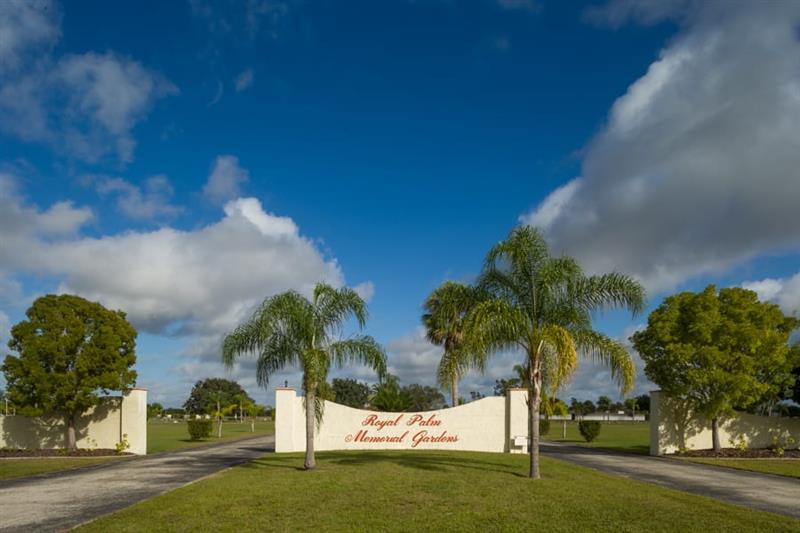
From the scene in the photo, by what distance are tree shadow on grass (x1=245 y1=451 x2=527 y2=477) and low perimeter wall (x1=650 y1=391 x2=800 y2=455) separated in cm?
1023

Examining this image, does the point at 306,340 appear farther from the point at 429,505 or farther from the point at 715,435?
the point at 715,435

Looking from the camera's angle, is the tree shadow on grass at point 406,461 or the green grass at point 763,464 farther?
the green grass at point 763,464

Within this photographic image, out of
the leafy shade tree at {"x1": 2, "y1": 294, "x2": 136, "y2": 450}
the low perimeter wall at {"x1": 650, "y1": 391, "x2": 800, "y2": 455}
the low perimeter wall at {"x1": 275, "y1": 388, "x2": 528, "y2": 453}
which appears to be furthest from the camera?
the low perimeter wall at {"x1": 650, "y1": 391, "x2": 800, "y2": 455}

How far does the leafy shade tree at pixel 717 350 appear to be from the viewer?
82.0 feet

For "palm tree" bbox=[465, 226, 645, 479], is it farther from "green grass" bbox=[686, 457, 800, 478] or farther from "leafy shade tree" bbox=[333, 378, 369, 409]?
"leafy shade tree" bbox=[333, 378, 369, 409]

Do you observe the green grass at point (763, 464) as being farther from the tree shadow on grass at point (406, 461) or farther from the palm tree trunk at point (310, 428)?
the palm tree trunk at point (310, 428)

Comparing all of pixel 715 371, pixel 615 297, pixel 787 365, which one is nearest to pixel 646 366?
pixel 715 371

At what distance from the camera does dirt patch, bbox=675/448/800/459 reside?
25.9m

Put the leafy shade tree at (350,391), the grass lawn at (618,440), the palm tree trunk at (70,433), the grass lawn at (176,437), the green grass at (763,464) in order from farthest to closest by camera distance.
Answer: the leafy shade tree at (350,391)
the grass lawn at (176,437)
the grass lawn at (618,440)
the palm tree trunk at (70,433)
the green grass at (763,464)

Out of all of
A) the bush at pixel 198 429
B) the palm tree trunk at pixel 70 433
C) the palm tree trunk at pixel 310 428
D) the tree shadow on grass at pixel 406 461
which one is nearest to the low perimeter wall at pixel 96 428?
the palm tree trunk at pixel 70 433

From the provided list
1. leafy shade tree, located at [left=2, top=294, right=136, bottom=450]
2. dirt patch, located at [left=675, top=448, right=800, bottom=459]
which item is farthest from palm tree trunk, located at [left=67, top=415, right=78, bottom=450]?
dirt patch, located at [left=675, top=448, right=800, bottom=459]

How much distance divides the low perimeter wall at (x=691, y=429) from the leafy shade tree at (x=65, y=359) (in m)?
23.7

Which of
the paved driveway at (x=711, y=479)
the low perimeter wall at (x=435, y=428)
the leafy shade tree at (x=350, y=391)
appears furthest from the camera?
the leafy shade tree at (x=350, y=391)

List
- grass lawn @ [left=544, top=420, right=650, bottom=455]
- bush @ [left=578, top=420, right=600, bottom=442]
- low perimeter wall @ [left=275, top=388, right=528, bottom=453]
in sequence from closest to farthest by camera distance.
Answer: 1. low perimeter wall @ [left=275, top=388, right=528, bottom=453]
2. grass lawn @ [left=544, top=420, right=650, bottom=455]
3. bush @ [left=578, top=420, right=600, bottom=442]
